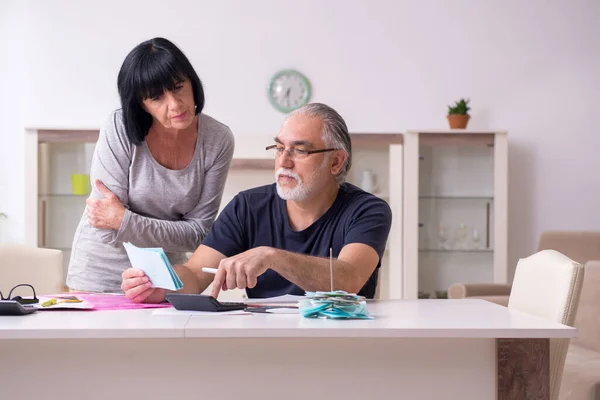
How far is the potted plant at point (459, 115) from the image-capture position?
18.0 ft

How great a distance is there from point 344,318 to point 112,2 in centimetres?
443

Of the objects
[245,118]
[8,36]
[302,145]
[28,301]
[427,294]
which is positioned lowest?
[427,294]

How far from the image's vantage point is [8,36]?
5621mm

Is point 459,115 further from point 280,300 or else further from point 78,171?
point 280,300

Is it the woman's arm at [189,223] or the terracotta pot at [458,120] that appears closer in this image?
the woman's arm at [189,223]

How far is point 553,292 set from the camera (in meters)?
1.93

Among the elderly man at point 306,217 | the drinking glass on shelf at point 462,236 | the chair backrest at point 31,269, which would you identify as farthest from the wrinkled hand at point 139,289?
the drinking glass on shelf at point 462,236

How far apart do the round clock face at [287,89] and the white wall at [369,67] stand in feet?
0.20

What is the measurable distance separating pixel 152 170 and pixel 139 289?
0.56 metres

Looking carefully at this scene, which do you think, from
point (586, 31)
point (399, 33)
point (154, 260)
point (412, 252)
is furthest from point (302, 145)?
point (586, 31)

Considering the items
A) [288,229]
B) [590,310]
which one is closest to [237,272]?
[288,229]

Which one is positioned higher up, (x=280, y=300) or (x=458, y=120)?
(x=458, y=120)

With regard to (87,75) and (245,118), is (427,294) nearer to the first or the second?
(245,118)

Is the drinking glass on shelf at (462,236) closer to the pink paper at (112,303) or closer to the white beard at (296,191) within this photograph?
the white beard at (296,191)
